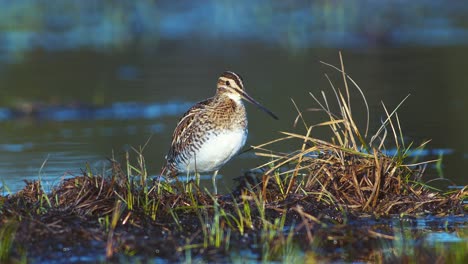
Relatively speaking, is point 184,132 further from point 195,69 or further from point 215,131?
point 195,69

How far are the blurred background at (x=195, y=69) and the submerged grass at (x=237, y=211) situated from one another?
1.44ft

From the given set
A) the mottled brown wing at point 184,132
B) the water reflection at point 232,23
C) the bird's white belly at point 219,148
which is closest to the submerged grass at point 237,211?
the bird's white belly at point 219,148

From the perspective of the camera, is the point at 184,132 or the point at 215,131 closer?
the point at 215,131

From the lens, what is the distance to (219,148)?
7.55 metres

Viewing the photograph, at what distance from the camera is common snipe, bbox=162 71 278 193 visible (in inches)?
299

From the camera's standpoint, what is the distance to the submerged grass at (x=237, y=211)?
5855mm

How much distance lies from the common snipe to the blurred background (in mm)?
395

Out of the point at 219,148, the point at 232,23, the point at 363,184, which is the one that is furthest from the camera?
the point at 232,23

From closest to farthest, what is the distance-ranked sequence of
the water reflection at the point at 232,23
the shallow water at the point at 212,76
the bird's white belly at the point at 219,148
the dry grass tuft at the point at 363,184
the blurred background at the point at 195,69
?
1. the dry grass tuft at the point at 363,184
2. the bird's white belly at the point at 219,148
3. the shallow water at the point at 212,76
4. the blurred background at the point at 195,69
5. the water reflection at the point at 232,23

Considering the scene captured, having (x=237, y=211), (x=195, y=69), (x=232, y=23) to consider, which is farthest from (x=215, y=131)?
(x=232, y=23)

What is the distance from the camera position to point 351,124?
694cm

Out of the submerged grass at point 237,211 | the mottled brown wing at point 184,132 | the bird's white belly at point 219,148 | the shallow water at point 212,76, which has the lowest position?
the submerged grass at point 237,211

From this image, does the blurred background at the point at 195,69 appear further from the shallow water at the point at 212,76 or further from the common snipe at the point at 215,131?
the common snipe at the point at 215,131

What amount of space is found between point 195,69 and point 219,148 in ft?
25.6
